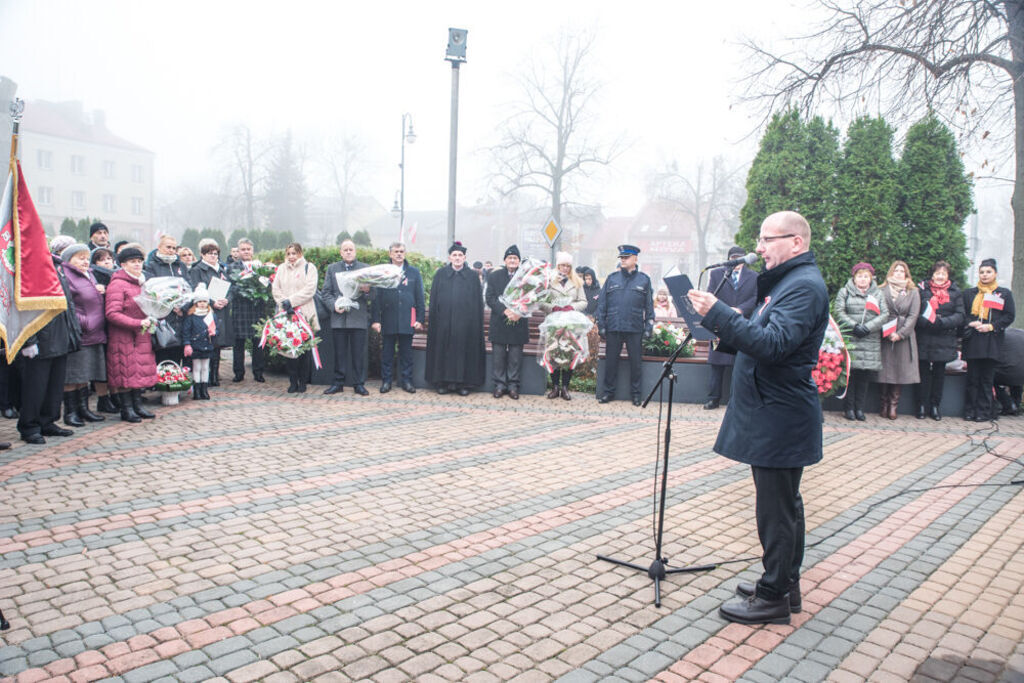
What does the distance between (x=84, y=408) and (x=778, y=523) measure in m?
7.75

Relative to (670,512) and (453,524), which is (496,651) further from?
(670,512)

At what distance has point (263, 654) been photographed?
3.47 m

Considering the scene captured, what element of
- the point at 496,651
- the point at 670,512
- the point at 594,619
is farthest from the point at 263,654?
the point at 670,512

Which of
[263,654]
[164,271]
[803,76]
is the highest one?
[803,76]

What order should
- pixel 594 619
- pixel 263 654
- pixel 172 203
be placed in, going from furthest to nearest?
pixel 172 203 → pixel 594 619 → pixel 263 654

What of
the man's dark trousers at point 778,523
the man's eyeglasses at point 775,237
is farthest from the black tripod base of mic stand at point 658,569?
the man's eyeglasses at point 775,237

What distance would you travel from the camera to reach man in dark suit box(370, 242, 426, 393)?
10.9 meters

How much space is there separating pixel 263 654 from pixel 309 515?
2.01 metres

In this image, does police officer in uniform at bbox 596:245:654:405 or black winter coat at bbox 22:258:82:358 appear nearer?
black winter coat at bbox 22:258:82:358

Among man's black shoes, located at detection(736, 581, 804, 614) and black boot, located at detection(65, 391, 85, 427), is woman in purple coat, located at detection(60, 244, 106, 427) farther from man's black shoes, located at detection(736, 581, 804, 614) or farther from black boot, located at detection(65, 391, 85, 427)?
man's black shoes, located at detection(736, 581, 804, 614)

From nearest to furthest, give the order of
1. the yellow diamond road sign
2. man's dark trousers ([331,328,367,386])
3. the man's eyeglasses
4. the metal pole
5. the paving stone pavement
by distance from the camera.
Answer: the paving stone pavement → the man's eyeglasses → man's dark trousers ([331,328,367,386]) → the metal pole → the yellow diamond road sign

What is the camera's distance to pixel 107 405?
29.4 feet

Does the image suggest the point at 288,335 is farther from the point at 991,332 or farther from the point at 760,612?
→ the point at 991,332

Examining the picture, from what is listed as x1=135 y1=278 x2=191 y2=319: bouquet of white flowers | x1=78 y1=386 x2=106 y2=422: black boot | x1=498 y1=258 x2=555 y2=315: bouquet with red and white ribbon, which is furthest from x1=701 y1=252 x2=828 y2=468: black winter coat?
x1=78 y1=386 x2=106 y2=422: black boot
